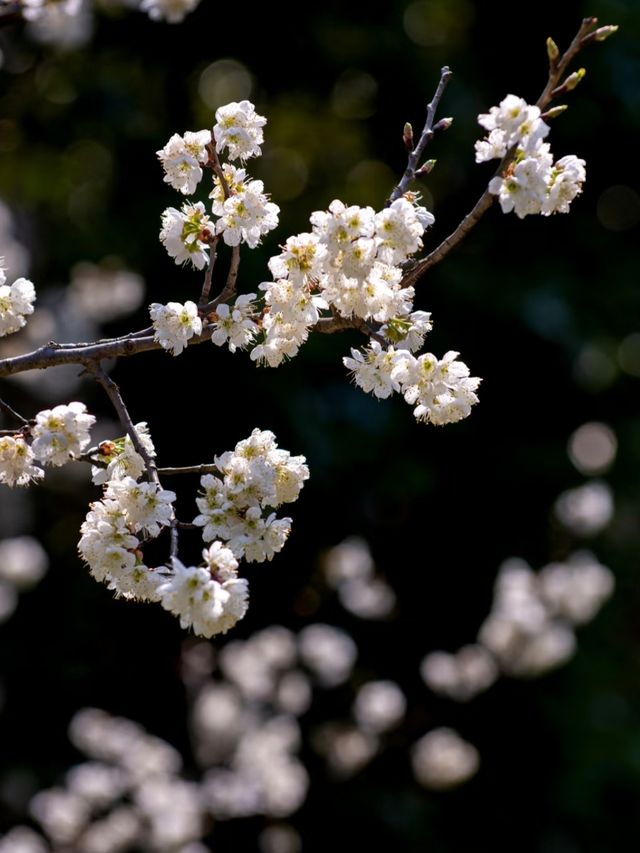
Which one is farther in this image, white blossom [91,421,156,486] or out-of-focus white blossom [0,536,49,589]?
out-of-focus white blossom [0,536,49,589]

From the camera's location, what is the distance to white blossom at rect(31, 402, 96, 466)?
63.2 inches

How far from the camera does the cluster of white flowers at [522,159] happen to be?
1588 millimetres

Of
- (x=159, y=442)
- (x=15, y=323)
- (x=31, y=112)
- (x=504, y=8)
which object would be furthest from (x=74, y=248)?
(x=15, y=323)

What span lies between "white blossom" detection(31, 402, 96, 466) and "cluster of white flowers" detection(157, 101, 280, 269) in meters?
0.28

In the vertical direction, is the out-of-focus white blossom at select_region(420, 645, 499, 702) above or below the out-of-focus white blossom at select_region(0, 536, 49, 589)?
below

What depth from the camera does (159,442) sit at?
15.9 ft

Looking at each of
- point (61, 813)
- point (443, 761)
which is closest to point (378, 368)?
point (61, 813)

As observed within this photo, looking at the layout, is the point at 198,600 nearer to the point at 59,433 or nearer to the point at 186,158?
the point at 59,433

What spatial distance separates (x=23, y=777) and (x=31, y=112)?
9.88 feet

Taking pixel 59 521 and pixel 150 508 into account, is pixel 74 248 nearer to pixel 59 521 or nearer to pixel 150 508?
pixel 59 521

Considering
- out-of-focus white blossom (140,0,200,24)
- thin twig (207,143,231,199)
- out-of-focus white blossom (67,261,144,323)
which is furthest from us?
out-of-focus white blossom (67,261,144,323)

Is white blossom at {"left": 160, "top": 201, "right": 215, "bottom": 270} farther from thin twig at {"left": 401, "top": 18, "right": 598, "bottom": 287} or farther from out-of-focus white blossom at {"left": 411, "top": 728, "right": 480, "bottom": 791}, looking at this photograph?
out-of-focus white blossom at {"left": 411, "top": 728, "right": 480, "bottom": 791}

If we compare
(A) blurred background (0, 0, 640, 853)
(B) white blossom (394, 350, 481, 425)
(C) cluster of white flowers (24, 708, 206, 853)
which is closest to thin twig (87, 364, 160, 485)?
(B) white blossom (394, 350, 481, 425)

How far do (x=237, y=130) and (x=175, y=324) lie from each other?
0.32 meters
